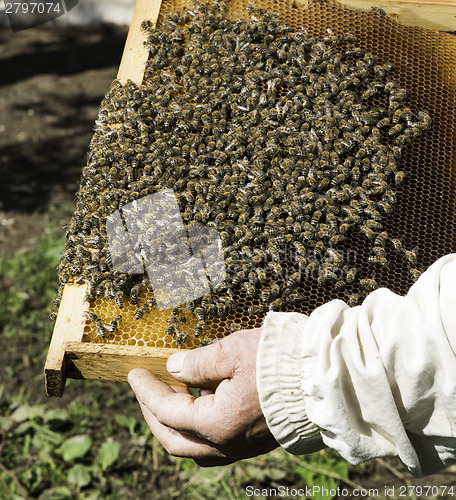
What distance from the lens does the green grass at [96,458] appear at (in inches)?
206

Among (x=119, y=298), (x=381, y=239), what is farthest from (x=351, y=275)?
(x=119, y=298)

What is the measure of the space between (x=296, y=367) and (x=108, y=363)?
113 cm

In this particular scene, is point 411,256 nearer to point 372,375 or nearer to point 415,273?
point 415,273

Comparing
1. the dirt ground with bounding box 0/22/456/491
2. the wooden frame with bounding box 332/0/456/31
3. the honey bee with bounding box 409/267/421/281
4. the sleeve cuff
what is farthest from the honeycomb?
the dirt ground with bounding box 0/22/456/491

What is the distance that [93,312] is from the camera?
10.8ft

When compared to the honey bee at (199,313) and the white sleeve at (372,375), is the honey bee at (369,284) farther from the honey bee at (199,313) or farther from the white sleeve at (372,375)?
the honey bee at (199,313)

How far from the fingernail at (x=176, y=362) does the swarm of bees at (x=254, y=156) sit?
0.15m

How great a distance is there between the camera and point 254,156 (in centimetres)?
372

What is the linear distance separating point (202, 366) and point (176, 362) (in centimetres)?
16

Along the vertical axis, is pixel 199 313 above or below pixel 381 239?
below

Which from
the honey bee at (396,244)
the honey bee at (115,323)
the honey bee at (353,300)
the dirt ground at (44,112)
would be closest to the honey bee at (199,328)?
the honey bee at (115,323)

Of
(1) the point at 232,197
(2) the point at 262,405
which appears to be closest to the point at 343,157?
(1) the point at 232,197

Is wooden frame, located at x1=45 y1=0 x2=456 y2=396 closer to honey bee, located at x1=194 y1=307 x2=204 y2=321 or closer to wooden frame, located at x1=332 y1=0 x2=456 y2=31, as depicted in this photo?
honey bee, located at x1=194 y1=307 x2=204 y2=321

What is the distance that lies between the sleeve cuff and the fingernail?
49cm
